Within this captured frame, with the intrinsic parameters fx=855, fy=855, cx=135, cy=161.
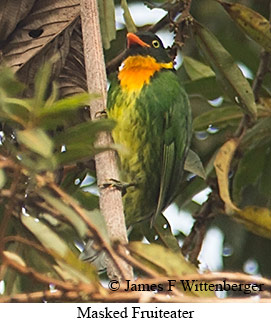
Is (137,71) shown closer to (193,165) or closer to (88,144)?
(193,165)

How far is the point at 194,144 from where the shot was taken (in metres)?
2.48

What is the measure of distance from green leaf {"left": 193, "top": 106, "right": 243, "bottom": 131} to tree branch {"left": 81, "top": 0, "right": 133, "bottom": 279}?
71 centimetres

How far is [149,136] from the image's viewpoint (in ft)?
6.59

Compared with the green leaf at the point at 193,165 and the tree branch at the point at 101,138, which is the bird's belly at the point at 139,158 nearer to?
the green leaf at the point at 193,165

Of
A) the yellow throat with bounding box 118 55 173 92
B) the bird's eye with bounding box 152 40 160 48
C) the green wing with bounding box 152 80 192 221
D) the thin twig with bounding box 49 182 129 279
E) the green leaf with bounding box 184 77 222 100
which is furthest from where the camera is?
the green leaf with bounding box 184 77 222 100

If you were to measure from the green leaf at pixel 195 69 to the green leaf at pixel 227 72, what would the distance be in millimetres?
277

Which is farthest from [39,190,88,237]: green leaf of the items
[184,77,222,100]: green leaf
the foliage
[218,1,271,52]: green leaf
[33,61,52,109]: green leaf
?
[184,77,222,100]: green leaf

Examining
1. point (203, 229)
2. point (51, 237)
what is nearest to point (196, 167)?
point (203, 229)

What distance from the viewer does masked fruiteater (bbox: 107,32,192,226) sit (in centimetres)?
197

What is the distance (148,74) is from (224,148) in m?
0.36

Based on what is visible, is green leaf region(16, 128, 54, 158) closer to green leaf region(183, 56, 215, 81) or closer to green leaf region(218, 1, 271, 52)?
green leaf region(218, 1, 271, 52)

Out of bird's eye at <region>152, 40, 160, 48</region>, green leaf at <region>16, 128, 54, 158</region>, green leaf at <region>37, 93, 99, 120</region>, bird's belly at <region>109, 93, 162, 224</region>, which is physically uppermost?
bird's eye at <region>152, 40, 160, 48</region>

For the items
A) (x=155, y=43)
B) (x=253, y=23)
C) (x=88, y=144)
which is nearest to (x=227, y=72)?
(x=253, y=23)

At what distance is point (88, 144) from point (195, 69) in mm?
1365
